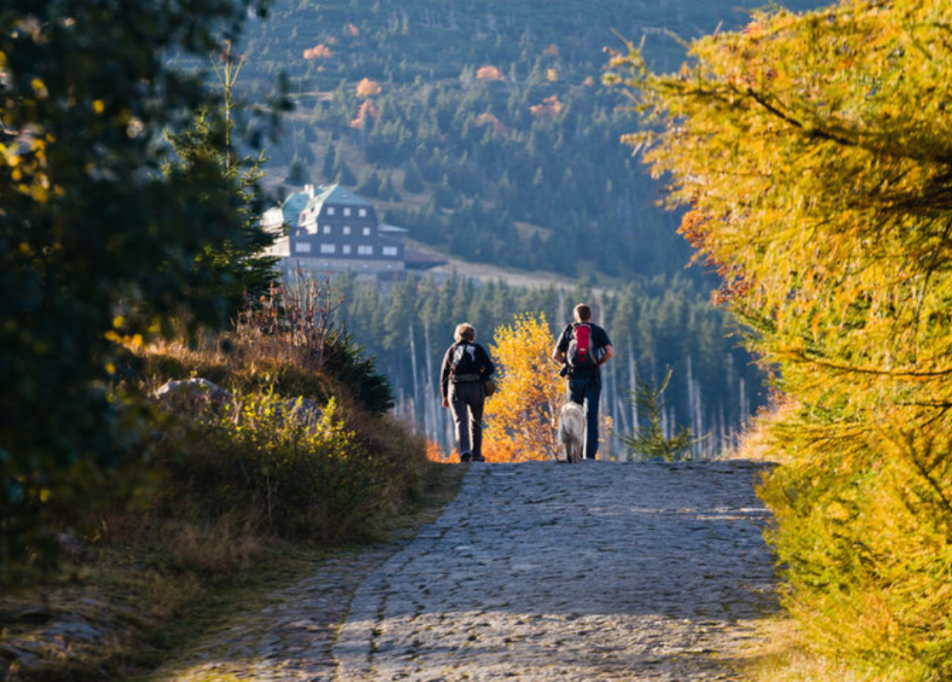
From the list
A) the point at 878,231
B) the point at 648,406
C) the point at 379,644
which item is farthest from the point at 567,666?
the point at 648,406

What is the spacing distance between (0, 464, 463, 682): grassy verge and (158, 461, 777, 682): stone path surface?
14.9 inches

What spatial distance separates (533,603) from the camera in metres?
7.89

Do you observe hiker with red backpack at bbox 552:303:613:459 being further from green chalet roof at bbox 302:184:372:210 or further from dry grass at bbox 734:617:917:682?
green chalet roof at bbox 302:184:372:210

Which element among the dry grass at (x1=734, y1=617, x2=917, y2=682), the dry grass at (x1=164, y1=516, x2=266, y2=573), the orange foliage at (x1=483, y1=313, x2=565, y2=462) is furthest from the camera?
the orange foliage at (x1=483, y1=313, x2=565, y2=462)

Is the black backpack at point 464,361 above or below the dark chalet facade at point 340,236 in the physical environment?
below

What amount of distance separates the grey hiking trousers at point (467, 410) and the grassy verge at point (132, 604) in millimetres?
6051

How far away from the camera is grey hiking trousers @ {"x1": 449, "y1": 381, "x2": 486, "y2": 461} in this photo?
16.2m

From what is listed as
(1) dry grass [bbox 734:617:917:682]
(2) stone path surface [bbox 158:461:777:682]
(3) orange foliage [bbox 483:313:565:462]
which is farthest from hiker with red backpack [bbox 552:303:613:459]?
(3) orange foliage [bbox 483:313:565:462]

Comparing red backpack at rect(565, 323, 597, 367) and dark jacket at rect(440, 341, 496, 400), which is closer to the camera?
red backpack at rect(565, 323, 597, 367)

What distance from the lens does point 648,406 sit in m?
20.6

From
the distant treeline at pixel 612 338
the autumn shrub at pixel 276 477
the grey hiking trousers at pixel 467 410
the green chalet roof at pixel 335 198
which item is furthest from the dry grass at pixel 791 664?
the green chalet roof at pixel 335 198

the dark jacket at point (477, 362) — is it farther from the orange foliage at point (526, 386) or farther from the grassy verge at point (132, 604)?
the orange foliage at point (526, 386)

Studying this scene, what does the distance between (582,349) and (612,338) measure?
10775cm

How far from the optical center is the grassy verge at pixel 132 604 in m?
6.77
